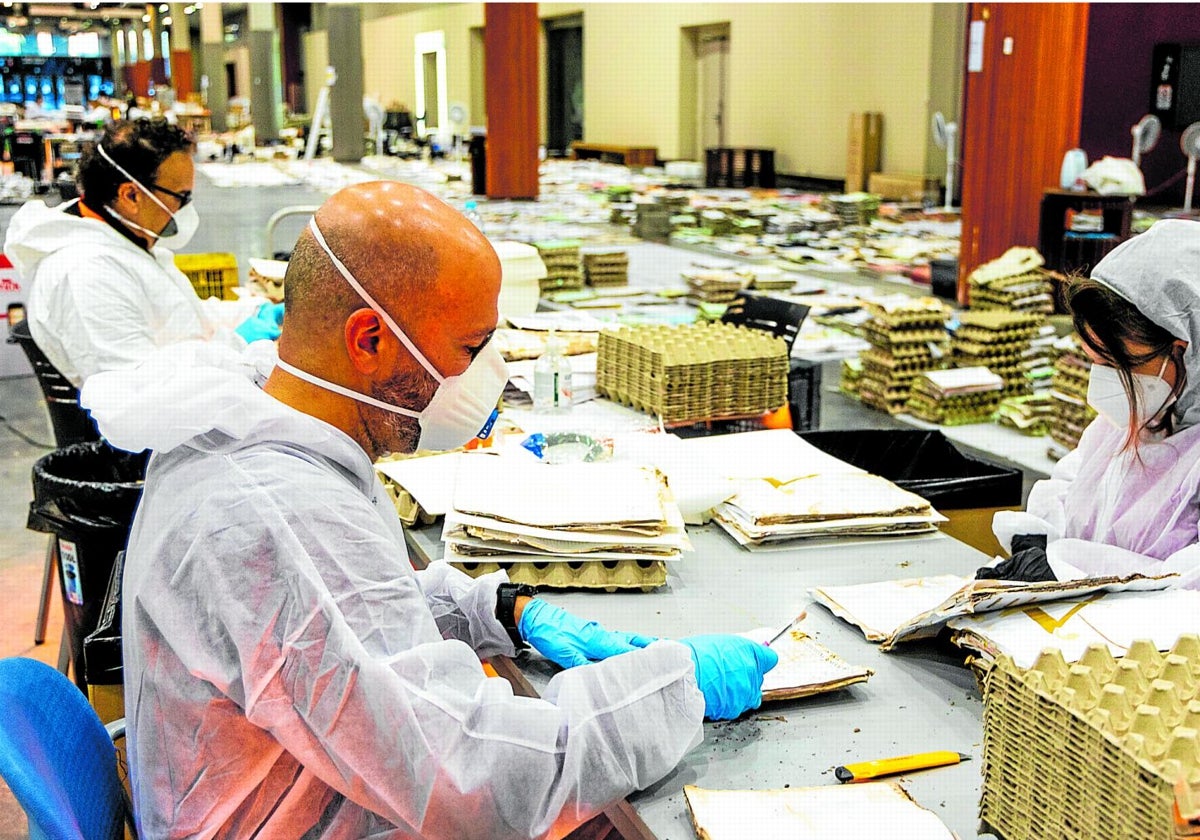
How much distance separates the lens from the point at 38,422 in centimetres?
674

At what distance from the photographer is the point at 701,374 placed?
3443mm

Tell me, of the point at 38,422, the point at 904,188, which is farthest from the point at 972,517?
the point at 904,188

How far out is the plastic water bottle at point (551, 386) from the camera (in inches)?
144

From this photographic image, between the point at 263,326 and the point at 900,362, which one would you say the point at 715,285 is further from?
the point at 263,326

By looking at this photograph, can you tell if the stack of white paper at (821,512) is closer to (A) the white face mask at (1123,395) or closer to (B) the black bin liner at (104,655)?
(A) the white face mask at (1123,395)

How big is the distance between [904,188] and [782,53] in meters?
4.43

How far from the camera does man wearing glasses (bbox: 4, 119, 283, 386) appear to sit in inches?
151

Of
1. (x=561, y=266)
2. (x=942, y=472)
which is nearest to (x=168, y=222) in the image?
(x=942, y=472)

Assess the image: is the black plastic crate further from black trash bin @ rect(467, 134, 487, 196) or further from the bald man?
the bald man

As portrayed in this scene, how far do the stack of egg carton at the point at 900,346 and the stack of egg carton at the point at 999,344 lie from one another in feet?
0.39

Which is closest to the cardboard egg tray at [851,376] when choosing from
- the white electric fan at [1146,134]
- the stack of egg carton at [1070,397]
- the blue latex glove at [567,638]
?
the stack of egg carton at [1070,397]

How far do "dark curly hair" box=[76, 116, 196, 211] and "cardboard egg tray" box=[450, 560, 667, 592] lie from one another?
251 centimetres

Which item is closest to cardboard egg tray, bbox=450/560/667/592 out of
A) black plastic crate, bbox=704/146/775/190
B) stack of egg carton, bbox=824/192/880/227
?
stack of egg carton, bbox=824/192/880/227

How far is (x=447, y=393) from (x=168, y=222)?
3024 millimetres
